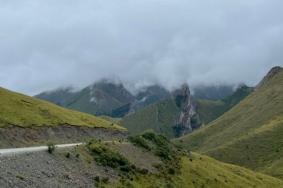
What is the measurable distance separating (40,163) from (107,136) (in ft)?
203

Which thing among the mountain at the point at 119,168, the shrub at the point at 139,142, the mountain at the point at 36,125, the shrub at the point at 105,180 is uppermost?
the mountain at the point at 36,125

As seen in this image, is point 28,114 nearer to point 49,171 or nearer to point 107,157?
point 107,157

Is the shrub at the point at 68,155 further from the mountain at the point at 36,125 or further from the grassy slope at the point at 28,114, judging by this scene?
the grassy slope at the point at 28,114

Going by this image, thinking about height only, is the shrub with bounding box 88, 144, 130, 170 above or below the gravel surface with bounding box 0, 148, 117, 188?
above

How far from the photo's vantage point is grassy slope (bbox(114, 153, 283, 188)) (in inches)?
2938

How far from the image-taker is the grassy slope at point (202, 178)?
7464 centimetres

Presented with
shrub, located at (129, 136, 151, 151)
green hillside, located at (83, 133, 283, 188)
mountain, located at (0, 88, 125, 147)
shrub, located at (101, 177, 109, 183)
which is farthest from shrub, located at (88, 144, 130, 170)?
mountain, located at (0, 88, 125, 147)

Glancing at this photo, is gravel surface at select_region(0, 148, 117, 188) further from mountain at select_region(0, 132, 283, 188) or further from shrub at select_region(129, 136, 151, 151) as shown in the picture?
shrub at select_region(129, 136, 151, 151)

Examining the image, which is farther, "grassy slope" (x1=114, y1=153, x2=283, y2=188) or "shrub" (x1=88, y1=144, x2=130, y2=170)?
"grassy slope" (x1=114, y1=153, x2=283, y2=188)

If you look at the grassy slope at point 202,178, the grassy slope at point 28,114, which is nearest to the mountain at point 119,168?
the grassy slope at point 202,178

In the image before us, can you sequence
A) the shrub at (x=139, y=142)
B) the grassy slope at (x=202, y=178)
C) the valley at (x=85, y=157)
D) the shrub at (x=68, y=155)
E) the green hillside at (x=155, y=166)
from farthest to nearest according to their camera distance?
the shrub at (x=139, y=142) → the grassy slope at (x=202, y=178) → the green hillside at (x=155, y=166) → the shrub at (x=68, y=155) → the valley at (x=85, y=157)

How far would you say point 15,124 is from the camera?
85.7 m

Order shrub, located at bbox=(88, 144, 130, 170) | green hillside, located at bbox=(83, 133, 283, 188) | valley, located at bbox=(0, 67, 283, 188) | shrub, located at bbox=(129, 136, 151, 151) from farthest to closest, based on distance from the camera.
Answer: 1. shrub, located at bbox=(129, 136, 151, 151)
2. green hillside, located at bbox=(83, 133, 283, 188)
3. shrub, located at bbox=(88, 144, 130, 170)
4. valley, located at bbox=(0, 67, 283, 188)

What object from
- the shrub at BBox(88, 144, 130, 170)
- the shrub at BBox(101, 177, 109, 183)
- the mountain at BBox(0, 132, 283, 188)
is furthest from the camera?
the shrub at BBox(88, 144, 130, 170)
